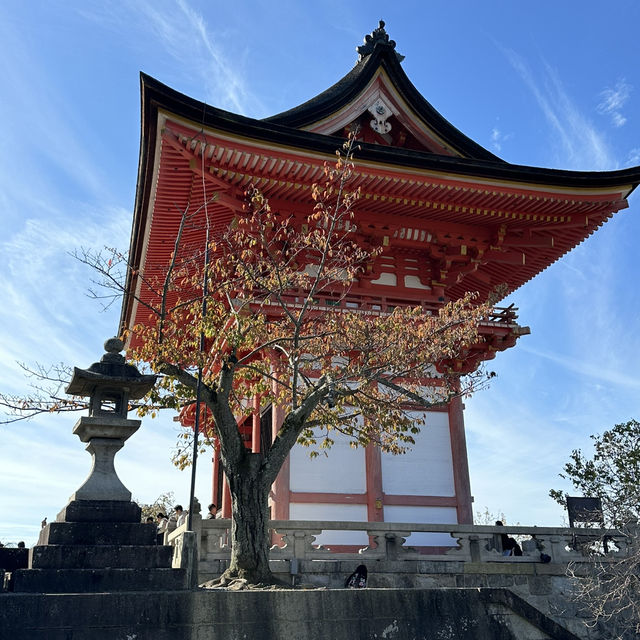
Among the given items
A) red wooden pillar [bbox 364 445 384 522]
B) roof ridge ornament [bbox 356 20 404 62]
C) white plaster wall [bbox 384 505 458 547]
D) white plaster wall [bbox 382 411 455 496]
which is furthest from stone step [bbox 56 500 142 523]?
roof ridge ornament [bbox 356 20 404 62]

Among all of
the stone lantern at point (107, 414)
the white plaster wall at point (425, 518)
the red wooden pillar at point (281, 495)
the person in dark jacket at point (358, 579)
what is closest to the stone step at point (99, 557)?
the stone lantern at point (107, 414)

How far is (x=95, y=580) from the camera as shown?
23.6 feet

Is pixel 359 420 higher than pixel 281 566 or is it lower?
higher

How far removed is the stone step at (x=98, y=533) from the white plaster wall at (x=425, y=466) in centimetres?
675

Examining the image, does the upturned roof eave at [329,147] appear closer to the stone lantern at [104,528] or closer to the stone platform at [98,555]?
the stone lantern at [104,528]

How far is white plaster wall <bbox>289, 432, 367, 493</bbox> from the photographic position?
43.7 feet

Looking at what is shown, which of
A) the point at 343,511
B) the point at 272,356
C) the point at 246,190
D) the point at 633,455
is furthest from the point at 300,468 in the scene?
the point at 633,455

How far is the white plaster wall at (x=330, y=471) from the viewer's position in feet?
43.7

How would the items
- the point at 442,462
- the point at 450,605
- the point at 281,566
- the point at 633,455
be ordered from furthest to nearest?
the point at 633,455
the point at 442,462
the point at 281,566
the point at 450,605

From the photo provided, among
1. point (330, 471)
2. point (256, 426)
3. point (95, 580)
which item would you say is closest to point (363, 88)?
point (256, 426)

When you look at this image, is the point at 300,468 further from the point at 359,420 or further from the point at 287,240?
the point at 287,240

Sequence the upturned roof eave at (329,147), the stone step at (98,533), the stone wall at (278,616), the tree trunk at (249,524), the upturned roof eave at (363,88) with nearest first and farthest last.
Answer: the stone wall at (278,616) → the stone step at (98,533) → the tree trunk at (249,524) → the upturned roof eave at (329,147) → the upturned roof eave at (363,88)

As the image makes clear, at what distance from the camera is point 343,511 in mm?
13289

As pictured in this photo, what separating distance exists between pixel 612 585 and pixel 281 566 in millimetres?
5492
